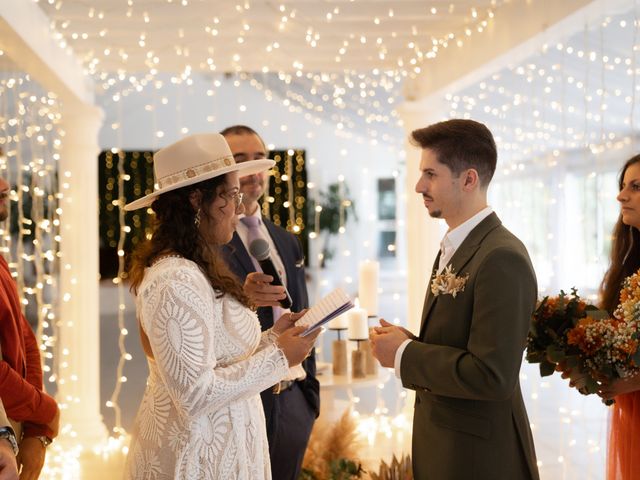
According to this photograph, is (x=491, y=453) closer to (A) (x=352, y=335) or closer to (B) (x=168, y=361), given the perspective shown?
(B) (x=168, y=361)

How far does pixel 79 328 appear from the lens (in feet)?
18.7

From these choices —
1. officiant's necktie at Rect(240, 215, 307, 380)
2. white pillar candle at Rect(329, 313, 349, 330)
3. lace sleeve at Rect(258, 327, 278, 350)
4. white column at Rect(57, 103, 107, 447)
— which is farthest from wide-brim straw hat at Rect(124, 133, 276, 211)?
white column at Rect(57, 103, 107, 447)

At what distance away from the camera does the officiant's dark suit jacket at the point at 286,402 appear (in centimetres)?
286

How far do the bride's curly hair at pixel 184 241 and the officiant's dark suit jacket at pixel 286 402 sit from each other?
770 millimetres

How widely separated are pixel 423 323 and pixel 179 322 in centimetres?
76

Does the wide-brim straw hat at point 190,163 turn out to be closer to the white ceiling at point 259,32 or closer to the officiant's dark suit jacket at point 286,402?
the officiant's dark suit jacket at point 286,402

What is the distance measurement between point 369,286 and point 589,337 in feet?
6.27

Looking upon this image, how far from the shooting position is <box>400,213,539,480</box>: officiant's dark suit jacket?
6.46 ft

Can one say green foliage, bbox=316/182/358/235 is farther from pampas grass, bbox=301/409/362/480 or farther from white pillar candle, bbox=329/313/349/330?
white pillar candle, bbox=329/313/349/330

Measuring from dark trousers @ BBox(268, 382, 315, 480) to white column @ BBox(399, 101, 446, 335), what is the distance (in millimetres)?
2875

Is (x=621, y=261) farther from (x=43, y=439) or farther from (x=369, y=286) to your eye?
(x=43, y=439)

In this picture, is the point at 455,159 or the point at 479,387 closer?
the point at 479,387

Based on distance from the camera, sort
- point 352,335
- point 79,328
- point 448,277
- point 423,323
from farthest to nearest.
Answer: point 79,328, point 352,335, point 423,323, point 448,277

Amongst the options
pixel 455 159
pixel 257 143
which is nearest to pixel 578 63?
Result: pixel 257 143
